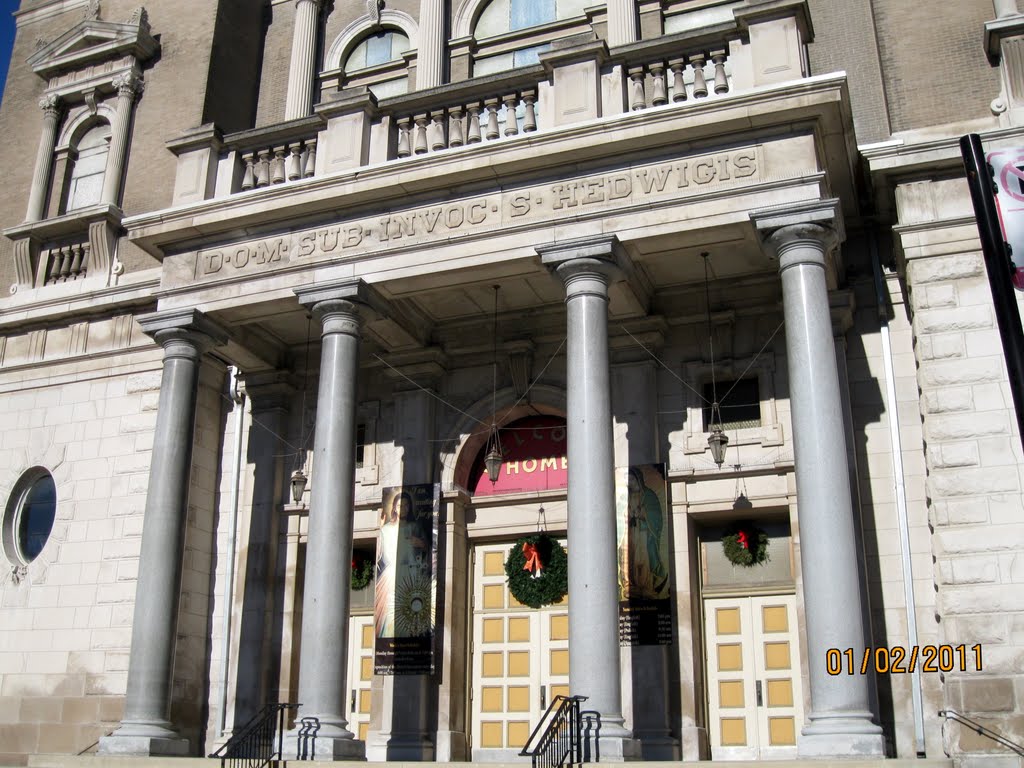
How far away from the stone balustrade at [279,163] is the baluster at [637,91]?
4.74m

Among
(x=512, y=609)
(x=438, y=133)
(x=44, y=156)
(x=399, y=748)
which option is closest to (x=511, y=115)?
(x=438, y=133)

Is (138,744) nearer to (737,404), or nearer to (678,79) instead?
(737,404)

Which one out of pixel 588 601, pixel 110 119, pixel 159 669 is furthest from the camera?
pixel 110 119

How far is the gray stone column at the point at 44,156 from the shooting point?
68.3 ft

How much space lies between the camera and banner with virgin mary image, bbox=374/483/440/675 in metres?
16.0

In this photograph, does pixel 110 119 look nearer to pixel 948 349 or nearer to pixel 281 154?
pixel 281 154

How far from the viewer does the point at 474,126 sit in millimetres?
15266

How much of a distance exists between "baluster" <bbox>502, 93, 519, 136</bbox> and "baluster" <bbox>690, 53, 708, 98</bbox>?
7.94ft

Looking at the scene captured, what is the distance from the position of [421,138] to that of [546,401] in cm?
437

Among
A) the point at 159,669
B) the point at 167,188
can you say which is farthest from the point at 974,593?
the point at 167,188

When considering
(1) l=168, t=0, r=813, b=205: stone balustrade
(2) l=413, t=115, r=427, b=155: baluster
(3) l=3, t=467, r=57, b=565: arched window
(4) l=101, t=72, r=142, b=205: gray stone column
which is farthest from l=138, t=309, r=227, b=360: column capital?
(4) l=101, t=72, r=142, b=205: gray stone column

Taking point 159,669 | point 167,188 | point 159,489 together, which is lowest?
point 159,669

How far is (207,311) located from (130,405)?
3.42m

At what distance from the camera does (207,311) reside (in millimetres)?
15906
